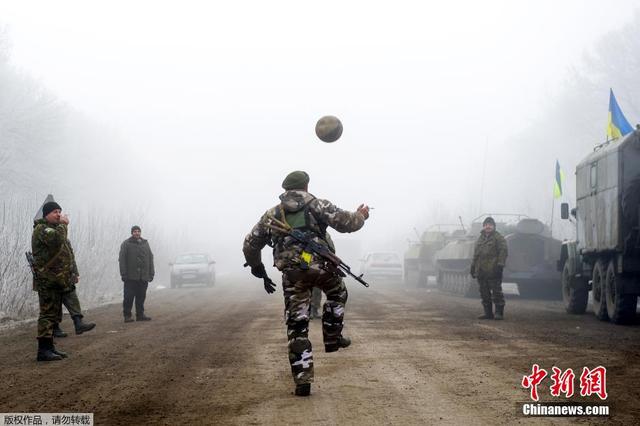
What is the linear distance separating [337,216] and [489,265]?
8.80 m

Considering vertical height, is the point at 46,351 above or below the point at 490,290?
below

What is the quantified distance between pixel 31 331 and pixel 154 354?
4.65 meters

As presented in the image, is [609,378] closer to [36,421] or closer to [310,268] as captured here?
[310,268]

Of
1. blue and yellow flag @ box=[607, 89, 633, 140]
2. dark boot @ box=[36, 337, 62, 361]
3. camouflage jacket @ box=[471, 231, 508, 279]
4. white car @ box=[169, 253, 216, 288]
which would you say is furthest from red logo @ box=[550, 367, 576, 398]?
white car @ box=[169, 253, 216, 288]

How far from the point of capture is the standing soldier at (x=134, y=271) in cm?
1644

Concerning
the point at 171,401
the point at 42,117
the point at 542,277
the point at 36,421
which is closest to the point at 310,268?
the point at 171,401

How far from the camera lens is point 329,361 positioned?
9461mm

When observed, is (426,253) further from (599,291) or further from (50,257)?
(50,257)

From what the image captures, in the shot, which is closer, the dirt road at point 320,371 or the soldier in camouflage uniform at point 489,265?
the dirt road at point 320,371

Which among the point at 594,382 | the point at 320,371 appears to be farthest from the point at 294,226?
the point at 594,382

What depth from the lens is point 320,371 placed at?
869cm

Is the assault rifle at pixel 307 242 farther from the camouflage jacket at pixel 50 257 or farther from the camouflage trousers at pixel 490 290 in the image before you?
the camouflage trousers at pixel 490 290

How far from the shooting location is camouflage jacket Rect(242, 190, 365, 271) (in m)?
7.91

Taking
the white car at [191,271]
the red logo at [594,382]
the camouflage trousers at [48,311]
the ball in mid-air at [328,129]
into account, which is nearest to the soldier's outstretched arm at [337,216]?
the ball in mid-air at [328,129]
